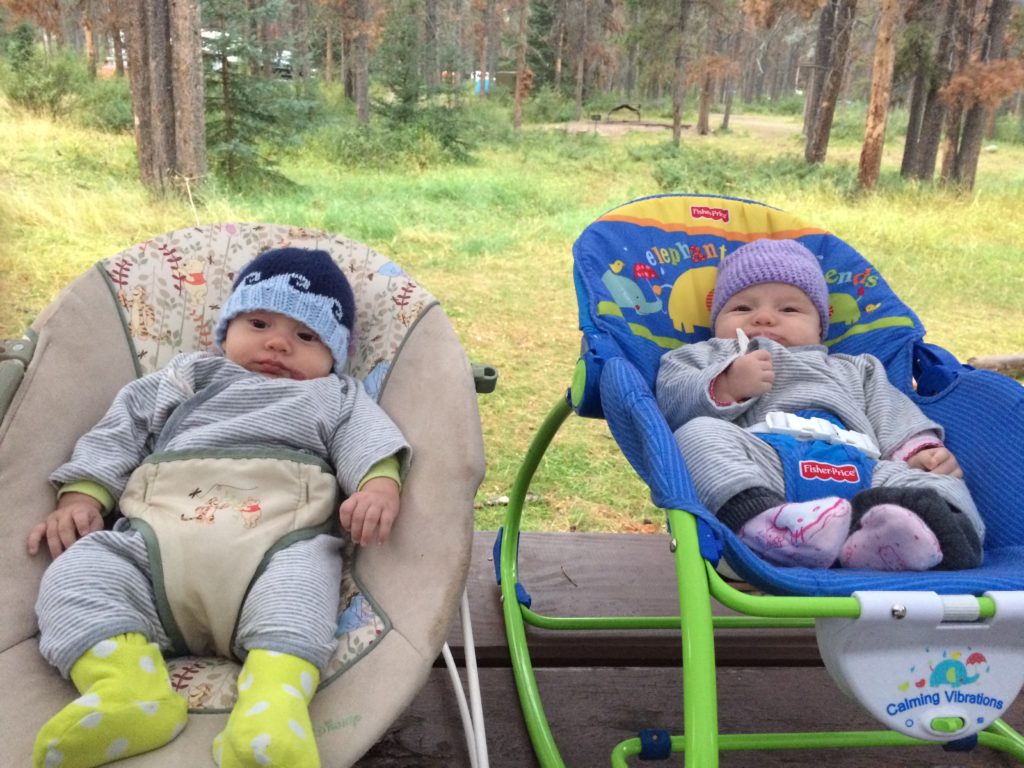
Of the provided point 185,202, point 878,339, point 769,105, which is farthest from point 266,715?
point 769,105

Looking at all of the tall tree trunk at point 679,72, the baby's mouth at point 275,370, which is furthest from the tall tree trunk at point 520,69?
the baby's mouth at point 275,370

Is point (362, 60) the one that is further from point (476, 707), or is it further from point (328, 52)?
point (476, 707)

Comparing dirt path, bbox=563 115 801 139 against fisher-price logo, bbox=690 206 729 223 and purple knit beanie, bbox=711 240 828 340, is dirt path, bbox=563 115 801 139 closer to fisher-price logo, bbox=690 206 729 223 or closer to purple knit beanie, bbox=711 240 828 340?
fisher-price logo, bbox=690 206 729 223

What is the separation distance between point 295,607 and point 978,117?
5.12 meters

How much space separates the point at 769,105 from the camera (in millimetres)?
12945

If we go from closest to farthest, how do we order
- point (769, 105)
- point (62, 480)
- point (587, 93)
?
point (62, 480)
point (587, 93)
point (769, 105)

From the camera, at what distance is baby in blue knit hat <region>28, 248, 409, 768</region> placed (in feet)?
2.64

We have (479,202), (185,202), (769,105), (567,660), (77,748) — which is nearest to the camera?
(77,748)

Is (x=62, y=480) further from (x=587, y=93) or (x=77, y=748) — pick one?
(x=587, y=93)

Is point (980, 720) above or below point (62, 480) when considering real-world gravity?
below

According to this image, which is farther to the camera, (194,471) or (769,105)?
(769,105)

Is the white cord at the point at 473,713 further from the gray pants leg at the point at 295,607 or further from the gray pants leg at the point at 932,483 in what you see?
the gray pants leg at the point at 932,483

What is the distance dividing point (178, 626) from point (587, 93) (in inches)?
379

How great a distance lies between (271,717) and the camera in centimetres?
78
